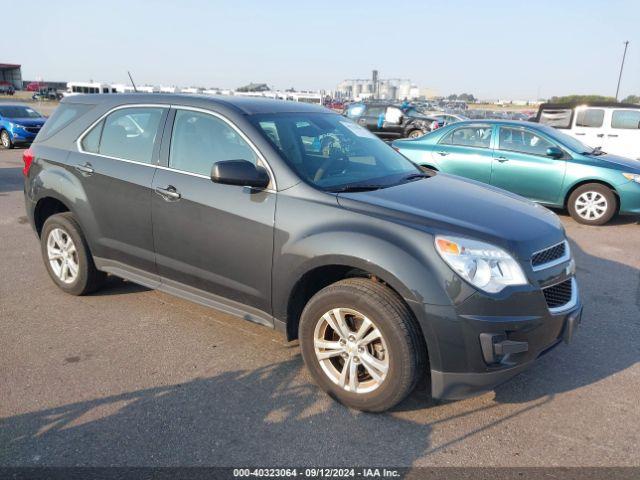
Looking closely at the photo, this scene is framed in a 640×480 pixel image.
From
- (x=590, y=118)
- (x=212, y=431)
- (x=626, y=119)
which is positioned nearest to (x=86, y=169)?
(x=212, y=431)

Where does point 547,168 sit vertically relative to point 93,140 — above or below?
below

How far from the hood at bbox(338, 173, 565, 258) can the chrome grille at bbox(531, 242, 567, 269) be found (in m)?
0.04

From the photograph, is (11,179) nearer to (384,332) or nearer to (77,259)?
(77,259)

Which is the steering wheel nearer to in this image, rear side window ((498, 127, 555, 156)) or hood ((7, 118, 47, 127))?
rear side window ((498, 127, 555, 156))

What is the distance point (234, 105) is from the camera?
12.1 feet

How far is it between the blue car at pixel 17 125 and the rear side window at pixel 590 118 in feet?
53.2

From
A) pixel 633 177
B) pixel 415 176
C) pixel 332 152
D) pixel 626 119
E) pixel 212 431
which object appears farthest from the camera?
pixel 626 119

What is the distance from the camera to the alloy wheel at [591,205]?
792 centimetres

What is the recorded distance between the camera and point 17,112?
17672 mm

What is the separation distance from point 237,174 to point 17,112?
58.9 feet

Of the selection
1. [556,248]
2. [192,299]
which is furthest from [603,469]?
[192,299]

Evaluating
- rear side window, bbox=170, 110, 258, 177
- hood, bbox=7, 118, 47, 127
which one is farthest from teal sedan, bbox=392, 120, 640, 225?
hood, bbox=7, 118, 47, 127

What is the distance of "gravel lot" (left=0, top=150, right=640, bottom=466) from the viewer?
2.68 meters

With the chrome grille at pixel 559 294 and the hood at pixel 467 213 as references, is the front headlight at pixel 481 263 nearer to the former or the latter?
the hood at pixel 467 213
